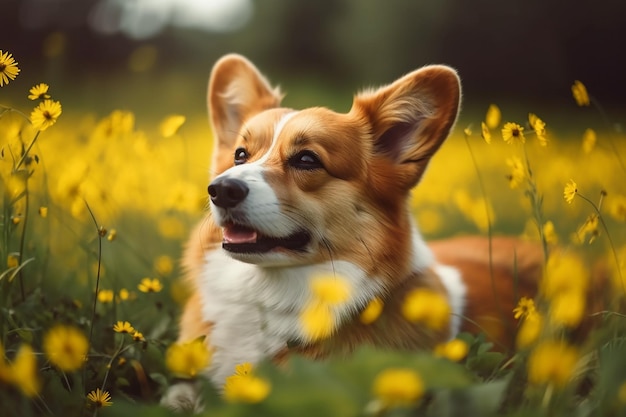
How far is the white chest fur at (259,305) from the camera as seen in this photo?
90.3 inches

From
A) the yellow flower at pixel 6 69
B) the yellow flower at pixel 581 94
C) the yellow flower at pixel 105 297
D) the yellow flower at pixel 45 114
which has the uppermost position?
the yellow flower at pixel 6 69

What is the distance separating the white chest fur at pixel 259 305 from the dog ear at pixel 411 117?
43cm

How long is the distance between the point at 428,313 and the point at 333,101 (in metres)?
4.64

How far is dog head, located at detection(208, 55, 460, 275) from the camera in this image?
2195mm

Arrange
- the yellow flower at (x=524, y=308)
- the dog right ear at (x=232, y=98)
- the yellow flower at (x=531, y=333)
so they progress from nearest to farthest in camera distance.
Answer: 1. the yellow flower at (x=531, y=333)
2. the yellow flower at (x=524, y=308)
3. the dog right ear at (x=232, y=98)

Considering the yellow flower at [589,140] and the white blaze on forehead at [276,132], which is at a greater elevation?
the white blaze on forehead at [276,132]

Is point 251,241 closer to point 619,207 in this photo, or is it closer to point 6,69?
point 6,69

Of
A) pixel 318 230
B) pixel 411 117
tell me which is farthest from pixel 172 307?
pixel 411 117

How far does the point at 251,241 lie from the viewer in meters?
2.22

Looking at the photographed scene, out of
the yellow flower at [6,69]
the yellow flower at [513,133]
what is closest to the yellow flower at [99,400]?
the yellow flower at [6,69]

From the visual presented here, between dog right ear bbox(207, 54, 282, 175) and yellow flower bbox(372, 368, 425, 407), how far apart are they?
5.47ft

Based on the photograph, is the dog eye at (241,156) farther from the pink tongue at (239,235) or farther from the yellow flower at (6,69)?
the yellow flower at (6,69)

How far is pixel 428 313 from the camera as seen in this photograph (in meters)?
1.51

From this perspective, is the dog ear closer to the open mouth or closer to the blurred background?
the open mouth
